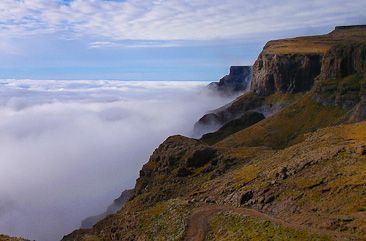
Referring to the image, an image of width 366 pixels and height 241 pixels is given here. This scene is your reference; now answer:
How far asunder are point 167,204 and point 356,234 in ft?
175

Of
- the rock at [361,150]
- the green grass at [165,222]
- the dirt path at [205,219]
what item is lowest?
the green grass at [165,222]

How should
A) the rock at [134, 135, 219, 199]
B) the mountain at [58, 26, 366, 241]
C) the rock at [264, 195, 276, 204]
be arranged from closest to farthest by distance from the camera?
the mountain at [58, 26, 366, 241] < the rock at [264, 195, 276, 204] < the rock at [134, 135, 219, 199]

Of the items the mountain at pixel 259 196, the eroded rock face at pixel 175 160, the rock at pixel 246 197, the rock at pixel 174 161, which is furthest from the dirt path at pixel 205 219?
the eroded rock face at pixel 175 160

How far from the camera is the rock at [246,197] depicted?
89125 millimetres

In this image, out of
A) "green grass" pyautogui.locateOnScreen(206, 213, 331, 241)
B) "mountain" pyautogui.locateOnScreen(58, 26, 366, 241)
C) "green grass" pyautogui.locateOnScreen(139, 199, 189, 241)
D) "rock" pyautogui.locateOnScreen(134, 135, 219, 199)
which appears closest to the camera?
"green grass" pyautogui.locateOnScreen(206, 213, 331, 241)

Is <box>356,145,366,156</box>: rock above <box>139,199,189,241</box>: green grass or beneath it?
above

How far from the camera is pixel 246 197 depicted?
89.8m

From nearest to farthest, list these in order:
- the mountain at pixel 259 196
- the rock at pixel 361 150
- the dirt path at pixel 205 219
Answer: the mountain at pixel 259 196 < the dirt path at pixel 205 219 < the rock at pixel 361 150

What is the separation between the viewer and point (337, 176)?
8088 centimetres

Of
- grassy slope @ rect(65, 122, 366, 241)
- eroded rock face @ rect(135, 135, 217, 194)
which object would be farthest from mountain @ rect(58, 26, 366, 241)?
eroded rock face @ rect(135, 135, 217, 194)

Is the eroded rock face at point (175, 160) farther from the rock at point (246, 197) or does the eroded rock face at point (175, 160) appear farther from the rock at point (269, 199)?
the rock at point (269, 199)

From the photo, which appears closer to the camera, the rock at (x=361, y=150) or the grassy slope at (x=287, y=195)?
the grassy slope at (x=287, y=195)

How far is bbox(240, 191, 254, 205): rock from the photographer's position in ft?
292

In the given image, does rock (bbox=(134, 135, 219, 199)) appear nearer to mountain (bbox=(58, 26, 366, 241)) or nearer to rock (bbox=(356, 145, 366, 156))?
mountain (bbox=(58, 26, 366, 241))
